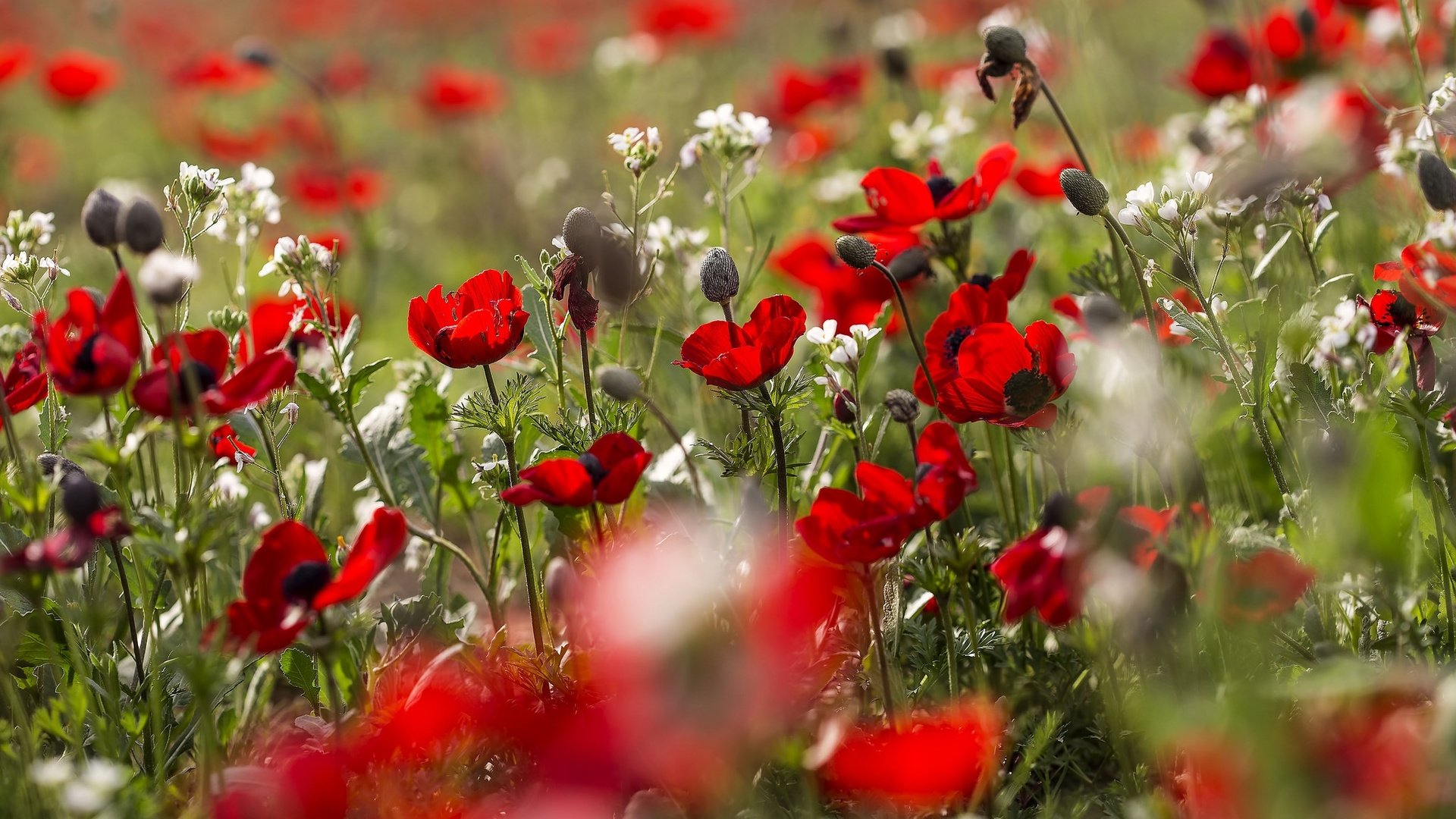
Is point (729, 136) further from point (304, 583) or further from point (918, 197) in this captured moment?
point (304, 583)

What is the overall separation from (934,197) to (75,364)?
3.40ft

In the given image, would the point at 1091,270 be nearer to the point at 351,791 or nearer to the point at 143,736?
the point at 351,791

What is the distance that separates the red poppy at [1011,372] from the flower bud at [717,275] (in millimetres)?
261

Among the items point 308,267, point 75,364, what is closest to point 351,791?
point 75,364

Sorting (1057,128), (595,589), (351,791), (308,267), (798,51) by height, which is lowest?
(351,791)

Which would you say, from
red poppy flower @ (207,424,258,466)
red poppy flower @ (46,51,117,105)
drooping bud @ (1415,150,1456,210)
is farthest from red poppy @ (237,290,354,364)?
red poppy flower @ (46,51,117,105)

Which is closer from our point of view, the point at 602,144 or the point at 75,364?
the point at 75,364

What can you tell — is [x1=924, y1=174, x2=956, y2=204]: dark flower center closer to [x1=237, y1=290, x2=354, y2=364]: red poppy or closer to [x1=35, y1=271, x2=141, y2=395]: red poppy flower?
[x1=237, y1=290, x2=354, y2=364]: red poppy

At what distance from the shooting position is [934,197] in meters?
1.66

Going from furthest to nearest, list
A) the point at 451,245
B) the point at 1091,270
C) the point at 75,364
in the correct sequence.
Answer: the point at 451,245 < the point at 1091,270 < the point at 75,364

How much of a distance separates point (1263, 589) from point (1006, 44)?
2.39 ft

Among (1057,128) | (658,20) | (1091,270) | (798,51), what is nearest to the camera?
(1091,270)

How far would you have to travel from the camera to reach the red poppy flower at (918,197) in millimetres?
1552

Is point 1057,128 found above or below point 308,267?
above
